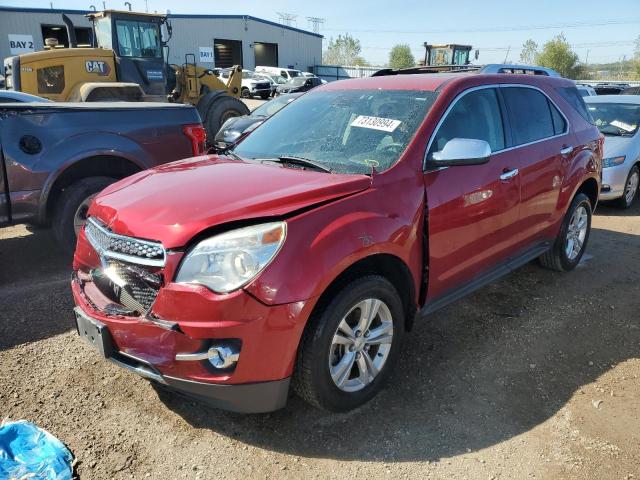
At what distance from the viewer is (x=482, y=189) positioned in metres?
3.40

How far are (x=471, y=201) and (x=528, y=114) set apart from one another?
4.15 ft

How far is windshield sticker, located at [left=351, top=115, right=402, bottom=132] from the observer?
3234 millimetres

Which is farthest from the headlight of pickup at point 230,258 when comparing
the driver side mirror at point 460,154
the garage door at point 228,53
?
the garage door at point 228,53

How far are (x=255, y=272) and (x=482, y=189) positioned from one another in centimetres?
183

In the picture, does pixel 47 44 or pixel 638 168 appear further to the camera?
pixel 47 44

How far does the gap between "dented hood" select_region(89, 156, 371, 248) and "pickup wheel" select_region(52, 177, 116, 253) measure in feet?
6.61

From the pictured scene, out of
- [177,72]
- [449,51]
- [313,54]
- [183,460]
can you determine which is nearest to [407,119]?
[183,460]

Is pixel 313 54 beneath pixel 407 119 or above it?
above

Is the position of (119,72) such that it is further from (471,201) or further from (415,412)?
(415,412)

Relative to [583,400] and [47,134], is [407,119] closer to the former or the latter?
[583,400]

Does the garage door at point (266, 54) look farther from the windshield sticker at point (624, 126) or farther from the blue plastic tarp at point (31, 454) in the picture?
the blue plastic tarp at point (31, 454)

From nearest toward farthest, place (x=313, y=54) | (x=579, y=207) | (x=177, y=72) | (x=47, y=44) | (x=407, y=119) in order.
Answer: (x=407, y=119)
(x=579, y=207)
(x=47, y=44)
(x=177, y=72)
(x=313, y=54)

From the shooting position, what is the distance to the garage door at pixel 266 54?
49156 millimetres

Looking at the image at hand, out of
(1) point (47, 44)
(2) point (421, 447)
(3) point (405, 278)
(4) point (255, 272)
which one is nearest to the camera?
(4) point (255, 272)
